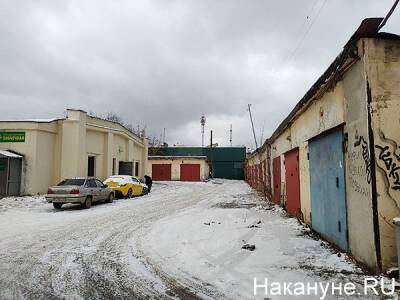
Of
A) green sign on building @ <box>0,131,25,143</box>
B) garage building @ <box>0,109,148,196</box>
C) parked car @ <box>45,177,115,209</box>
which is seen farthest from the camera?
green sign on building @ <box>0,131,25,143</box>

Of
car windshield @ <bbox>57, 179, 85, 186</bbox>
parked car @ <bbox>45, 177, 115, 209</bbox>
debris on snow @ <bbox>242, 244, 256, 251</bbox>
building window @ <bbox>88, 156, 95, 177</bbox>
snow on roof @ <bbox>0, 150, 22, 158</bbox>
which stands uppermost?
snow on roof @ <bbox>0, 150, 22, 158</bbox>

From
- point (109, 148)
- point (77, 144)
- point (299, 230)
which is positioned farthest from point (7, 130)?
point (299, 230)

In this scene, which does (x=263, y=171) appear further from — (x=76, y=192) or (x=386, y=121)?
(x=386, y=121)

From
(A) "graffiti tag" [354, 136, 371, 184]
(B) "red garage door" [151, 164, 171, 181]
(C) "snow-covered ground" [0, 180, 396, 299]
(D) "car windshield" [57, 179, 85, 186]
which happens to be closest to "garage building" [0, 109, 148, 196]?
(D) "car windshield" [57, 179, 85, 186]

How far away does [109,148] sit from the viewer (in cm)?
2541

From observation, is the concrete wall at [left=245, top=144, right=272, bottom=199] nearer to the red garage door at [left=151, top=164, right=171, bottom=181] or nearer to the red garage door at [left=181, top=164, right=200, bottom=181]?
the red garage door at [left=181, top=164, right=200, bottom=181]

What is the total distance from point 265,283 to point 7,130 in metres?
20.2

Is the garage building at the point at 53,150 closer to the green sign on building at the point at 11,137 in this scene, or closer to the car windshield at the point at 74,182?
the green sign on building at the point at 11,137

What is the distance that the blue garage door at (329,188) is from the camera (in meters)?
6.68

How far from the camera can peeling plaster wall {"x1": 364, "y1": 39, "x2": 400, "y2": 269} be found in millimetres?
5156

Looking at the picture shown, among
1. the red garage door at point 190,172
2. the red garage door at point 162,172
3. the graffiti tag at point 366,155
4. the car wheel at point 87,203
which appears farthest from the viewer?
the red garage door at point 162,172

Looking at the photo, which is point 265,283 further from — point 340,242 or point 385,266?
point 340,242

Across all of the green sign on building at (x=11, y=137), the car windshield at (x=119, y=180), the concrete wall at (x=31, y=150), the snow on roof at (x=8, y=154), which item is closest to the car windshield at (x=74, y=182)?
the car windshield at (x=119, y=180)

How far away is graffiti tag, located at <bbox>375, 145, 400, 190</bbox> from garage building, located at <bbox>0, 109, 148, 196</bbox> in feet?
63.6
